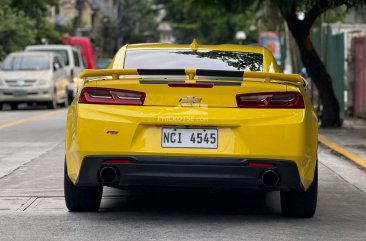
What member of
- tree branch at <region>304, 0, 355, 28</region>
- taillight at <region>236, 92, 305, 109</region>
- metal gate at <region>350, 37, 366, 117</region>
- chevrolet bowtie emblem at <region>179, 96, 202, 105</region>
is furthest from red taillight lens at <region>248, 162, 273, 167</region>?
metal gate at <region>350, 37, 366, 117</region>

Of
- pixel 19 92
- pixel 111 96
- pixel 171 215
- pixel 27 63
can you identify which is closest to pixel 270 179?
pixel 171 215

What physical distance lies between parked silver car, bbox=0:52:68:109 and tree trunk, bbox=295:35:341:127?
10.9 metres

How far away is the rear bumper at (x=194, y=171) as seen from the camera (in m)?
7.62

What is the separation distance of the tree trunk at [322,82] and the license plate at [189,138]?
12048 mm

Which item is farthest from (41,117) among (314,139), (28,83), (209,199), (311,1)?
(314,139)

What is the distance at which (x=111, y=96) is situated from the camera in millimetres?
7781

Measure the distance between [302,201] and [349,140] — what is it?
8544mm

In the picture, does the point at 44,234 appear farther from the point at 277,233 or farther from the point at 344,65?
the point at 344,65

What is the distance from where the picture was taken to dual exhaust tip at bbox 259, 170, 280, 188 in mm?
7695

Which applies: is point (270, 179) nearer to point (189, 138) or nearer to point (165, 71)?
point (189, 138)

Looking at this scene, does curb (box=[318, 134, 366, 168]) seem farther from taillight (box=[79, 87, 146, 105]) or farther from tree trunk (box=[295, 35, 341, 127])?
taillight (box=[79, 87, 146, 105])

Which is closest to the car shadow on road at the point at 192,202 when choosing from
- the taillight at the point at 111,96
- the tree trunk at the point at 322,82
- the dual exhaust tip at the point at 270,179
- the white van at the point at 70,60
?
the dual exhaust tip at the point at 270,179

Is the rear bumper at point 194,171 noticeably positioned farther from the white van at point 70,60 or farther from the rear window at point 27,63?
the white van at point 70,60

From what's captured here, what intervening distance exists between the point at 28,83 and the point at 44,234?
21.5 metres
